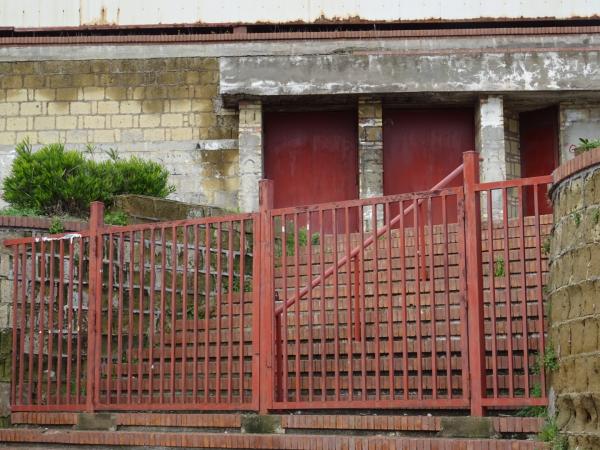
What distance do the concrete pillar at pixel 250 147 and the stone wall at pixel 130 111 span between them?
32 centimetres

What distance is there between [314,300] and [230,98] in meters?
7.29

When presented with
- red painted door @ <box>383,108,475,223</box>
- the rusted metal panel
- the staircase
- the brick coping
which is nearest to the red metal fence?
the staircase

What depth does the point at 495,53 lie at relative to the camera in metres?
17.4

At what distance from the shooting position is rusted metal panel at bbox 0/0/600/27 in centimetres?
1883

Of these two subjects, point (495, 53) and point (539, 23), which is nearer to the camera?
point (495, 53)

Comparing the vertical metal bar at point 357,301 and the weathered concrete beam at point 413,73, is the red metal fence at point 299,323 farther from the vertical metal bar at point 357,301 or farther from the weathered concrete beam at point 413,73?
the weathered concrete beam at point 413,73

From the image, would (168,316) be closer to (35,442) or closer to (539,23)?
(35,442)

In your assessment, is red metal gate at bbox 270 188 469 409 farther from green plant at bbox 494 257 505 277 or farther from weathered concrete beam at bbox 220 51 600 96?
weathered concrete beam at bbox 220 51 600 96

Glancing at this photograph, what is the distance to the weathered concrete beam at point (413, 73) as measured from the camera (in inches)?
682

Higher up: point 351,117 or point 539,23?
point 539,23

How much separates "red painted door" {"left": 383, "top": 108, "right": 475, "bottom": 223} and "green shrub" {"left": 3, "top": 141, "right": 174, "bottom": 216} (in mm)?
4574

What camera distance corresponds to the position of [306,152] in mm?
18469

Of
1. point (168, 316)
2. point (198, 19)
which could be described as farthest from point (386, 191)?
point (168, 316)

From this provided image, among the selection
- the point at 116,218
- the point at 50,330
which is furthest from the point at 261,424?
the point at 116,218
